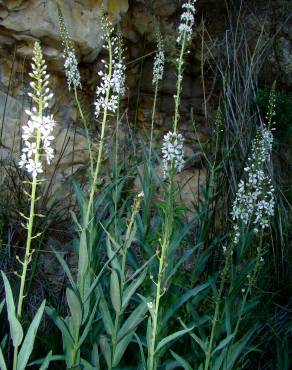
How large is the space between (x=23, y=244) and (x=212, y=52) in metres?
2.27

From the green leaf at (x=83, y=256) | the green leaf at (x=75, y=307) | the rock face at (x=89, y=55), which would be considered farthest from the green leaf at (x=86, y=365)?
the rock face at (x=89, y=55)

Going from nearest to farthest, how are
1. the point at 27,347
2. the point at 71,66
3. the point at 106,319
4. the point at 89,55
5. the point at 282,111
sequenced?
the point at 27,347 < the point at 106,319 < the point at 71,66 < the point at 89,55 < the point at 282,111

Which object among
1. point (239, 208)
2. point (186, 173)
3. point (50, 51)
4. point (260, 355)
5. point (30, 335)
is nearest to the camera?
point (30, 335)

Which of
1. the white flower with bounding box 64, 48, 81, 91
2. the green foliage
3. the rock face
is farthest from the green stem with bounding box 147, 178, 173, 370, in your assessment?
the green foliage

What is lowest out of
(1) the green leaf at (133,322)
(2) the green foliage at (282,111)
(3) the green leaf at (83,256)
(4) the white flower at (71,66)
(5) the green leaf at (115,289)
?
(1) the green leaf at (133,322)

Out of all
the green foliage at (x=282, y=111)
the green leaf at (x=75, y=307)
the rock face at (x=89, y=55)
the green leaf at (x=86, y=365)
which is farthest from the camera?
the green foliage at (x=282, y=111)

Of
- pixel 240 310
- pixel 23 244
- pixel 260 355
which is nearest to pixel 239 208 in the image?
pixel 240 310

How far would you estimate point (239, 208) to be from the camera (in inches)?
99.2

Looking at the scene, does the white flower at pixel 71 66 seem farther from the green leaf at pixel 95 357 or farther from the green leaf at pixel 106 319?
the green leaf at pixel 95 357

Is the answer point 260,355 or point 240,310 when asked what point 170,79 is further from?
point 240,310

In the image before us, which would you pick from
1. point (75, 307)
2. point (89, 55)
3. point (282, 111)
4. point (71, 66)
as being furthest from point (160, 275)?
point (282, 111)

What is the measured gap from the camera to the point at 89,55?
428cm

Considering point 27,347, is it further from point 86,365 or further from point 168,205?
point 168,205

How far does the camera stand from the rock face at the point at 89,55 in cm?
402
